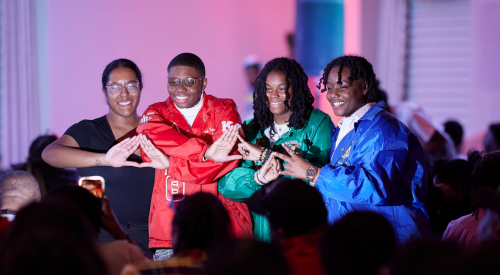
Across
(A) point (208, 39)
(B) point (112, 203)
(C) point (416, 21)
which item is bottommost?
(B) point (112, 203)

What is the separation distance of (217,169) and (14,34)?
13.3 ft

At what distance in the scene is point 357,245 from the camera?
1481 millimetres

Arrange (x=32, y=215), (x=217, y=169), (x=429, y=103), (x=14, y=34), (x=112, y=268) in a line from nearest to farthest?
(x=32, y=215)
(x=112, y=268)
(x=217, y=169)
(x=14, y=34)
(x=429, y=103)

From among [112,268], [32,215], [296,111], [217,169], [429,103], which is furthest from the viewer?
[429,103]

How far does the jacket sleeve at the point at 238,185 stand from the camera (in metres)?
2.61

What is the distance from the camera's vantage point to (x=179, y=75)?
2.76 metres

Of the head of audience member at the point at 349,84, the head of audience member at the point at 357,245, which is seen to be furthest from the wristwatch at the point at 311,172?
the head of audience member at the point at 357,245

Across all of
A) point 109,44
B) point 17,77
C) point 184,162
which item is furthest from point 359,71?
point 17,77

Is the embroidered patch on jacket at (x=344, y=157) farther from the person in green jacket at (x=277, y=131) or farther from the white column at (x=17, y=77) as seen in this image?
the white column at (x=17, y=77)

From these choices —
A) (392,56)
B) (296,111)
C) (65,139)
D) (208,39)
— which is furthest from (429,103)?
(65,139)

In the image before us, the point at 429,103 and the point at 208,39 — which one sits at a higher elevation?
the point at 208,39

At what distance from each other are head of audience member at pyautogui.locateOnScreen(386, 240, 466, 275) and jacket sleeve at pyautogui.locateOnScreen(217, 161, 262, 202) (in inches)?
51.7

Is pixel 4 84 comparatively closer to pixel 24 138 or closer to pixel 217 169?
pixel 24 138

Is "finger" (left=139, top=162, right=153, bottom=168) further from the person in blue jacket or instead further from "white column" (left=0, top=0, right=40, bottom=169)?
"white column" (left=0, top=0, right=40, bottom=169)
